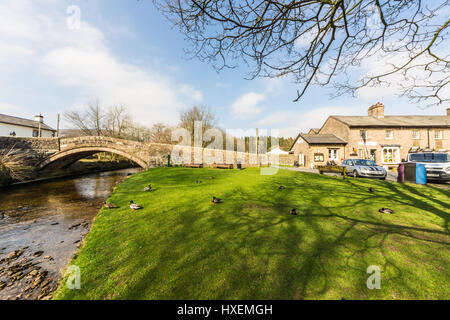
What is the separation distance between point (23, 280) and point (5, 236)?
13.1 ft

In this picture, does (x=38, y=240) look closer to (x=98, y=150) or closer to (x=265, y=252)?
(x=265, y=252)

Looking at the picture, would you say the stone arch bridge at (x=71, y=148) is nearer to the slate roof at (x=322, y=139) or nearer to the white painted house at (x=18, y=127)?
the slate roof at (x=322, y=139)

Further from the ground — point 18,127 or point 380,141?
point 18,127

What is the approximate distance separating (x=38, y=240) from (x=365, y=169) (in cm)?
1748

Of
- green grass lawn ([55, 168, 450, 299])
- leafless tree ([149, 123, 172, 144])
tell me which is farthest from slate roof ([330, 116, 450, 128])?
leafless tree ([149, 123, 172, 144])

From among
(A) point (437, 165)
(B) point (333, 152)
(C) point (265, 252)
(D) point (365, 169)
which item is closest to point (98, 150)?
(C) point (265, 252)

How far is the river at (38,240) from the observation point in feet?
11.1

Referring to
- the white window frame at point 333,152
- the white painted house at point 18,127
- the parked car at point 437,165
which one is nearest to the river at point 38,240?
the parked car at point 437,165

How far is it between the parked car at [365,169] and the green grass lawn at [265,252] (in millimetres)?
6515

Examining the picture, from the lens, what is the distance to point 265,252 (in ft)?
10.7

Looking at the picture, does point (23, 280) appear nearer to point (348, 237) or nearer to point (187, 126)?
point (348, 237)

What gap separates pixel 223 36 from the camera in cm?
388
